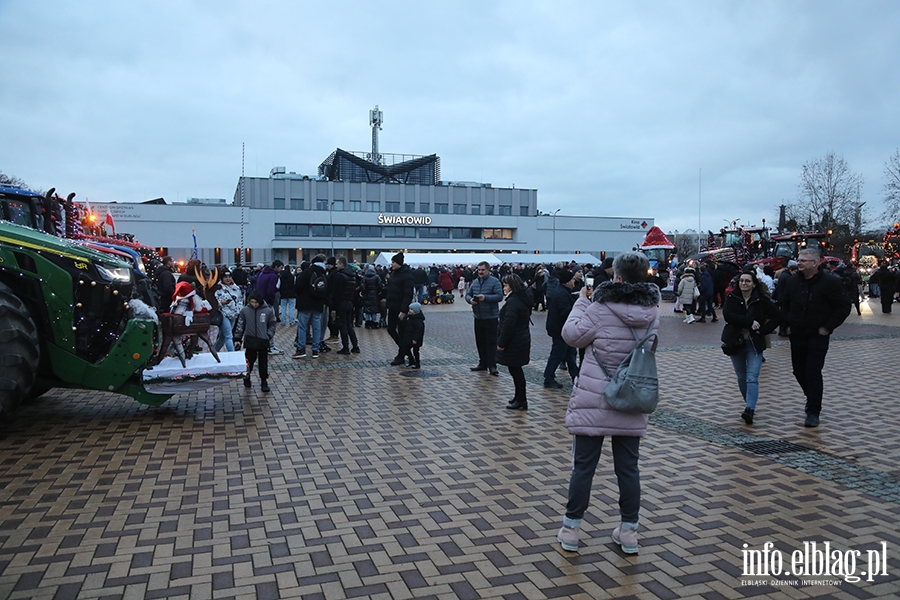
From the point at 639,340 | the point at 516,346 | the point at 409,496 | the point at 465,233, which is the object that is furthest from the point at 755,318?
the point at 465,233

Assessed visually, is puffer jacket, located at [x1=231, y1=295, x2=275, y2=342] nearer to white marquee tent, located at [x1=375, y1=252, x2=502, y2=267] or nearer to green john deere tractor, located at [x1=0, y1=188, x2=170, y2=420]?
green john deere tractor, located at [x1=0, y1=188, x2=170, y2=420]

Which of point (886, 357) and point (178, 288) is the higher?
point (178, 288)

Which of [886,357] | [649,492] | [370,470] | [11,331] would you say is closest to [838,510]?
[649,492]

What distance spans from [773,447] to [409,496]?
3817 mm

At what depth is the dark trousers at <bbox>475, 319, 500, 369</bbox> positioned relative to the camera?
1053 cm

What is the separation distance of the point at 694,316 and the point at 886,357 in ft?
28.9

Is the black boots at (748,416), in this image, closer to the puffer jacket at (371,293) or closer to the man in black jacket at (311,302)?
the man in black jacket at (311,302)

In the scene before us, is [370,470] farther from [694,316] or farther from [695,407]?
[694,316]

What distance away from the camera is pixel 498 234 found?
6881 cm

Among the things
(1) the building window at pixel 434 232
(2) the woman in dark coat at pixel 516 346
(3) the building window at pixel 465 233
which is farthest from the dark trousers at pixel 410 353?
(3) the building window at pixel 465 233

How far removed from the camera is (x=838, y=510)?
189 inches

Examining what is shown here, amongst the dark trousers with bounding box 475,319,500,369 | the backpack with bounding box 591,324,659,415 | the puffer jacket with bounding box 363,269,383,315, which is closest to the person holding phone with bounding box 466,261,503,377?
the dark trousers with bounding box 475,319,500,369

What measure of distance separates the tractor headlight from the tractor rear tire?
0.87 meters

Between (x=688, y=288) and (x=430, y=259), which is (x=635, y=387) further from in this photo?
(x=430, y=259)
